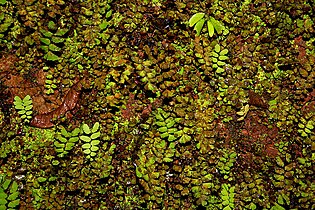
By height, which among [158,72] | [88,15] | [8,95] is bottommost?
[8,95]

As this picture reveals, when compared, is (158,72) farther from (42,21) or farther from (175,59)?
(42,21)

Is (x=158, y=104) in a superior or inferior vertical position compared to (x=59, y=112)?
superior

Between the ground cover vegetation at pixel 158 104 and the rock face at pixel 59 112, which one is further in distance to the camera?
the rock face at pixel 59 112

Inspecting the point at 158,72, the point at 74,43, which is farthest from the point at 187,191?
the point at 74,43

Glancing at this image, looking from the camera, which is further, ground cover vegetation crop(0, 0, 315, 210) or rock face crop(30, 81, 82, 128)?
rock face crop(30, 81, 82, 128)
